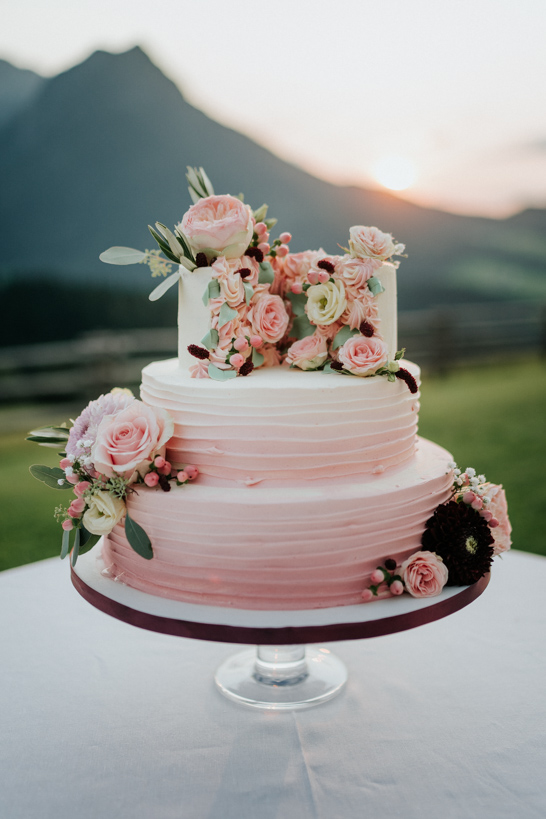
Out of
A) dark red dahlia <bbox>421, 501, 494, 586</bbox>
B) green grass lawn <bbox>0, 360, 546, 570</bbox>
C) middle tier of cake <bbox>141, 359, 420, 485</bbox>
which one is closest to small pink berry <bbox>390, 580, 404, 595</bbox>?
dark red dahlia <bbox>421, 501, 494, 586</bbox>

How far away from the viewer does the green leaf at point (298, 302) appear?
2.83 meters

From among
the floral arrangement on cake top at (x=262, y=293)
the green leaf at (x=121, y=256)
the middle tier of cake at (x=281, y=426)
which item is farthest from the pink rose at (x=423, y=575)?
the green leaf at (x=121, y=256)

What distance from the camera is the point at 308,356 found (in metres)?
2.71

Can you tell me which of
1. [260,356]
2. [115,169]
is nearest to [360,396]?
[260,356]

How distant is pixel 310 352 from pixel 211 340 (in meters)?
0.39

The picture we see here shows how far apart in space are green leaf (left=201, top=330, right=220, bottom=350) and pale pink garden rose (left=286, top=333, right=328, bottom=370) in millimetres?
312

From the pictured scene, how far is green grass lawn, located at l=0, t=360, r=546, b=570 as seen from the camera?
6.55m

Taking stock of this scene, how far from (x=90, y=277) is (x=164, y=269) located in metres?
12.3

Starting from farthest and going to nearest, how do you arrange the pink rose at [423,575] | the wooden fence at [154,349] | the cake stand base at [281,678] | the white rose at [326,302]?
the wooden fence at [154,349] → the cake stand base at [281,678] → the white rose at [326,302] → the pink rose at [423,575]

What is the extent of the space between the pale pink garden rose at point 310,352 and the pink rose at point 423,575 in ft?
2.69

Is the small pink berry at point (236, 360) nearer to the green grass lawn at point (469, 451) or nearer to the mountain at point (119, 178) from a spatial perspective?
the green grass lawn at point (469, 451)

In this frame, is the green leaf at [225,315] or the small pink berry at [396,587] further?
the green leaf at [225,315]

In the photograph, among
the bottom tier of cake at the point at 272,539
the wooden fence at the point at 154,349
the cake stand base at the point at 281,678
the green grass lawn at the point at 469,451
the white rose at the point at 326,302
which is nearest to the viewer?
the bottom tier of cake at the point at 272,539

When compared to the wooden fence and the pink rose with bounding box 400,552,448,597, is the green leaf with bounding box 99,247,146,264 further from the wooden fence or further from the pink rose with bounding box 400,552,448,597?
the wooden fence
